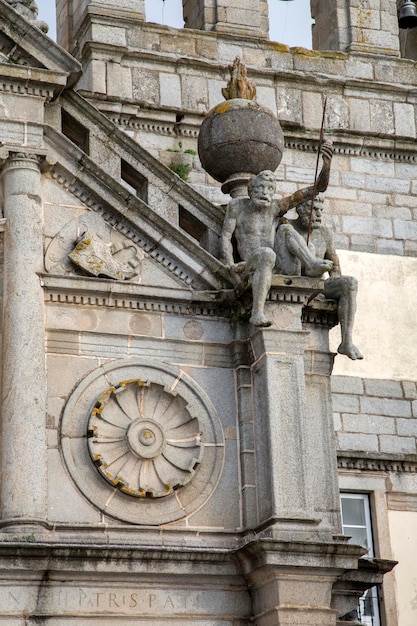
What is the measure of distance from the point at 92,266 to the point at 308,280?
6.22ft

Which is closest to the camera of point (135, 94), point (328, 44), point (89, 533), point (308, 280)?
point (89, 533)

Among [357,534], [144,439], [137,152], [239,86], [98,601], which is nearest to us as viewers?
[98,601]

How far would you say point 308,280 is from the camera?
14766 mm

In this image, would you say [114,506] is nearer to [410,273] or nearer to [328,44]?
[410,273]

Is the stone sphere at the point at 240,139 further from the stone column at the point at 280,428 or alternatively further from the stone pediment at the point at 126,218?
the stone column at the point at 280,428

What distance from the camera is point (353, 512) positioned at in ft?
59.6

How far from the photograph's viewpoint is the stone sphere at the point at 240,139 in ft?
51.4

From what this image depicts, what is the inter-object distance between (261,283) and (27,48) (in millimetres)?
2983

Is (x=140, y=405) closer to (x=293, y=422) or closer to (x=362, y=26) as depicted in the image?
(x=293, y=422)

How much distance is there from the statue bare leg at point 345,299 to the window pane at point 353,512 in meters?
3.52

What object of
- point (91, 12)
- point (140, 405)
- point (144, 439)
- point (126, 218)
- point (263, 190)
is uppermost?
point (91, 12)

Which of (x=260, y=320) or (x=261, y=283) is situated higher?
(x=261, y=283)

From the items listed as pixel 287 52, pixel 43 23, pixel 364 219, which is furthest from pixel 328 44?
pixel 43 23

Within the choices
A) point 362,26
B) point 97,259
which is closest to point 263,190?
point 97,259
